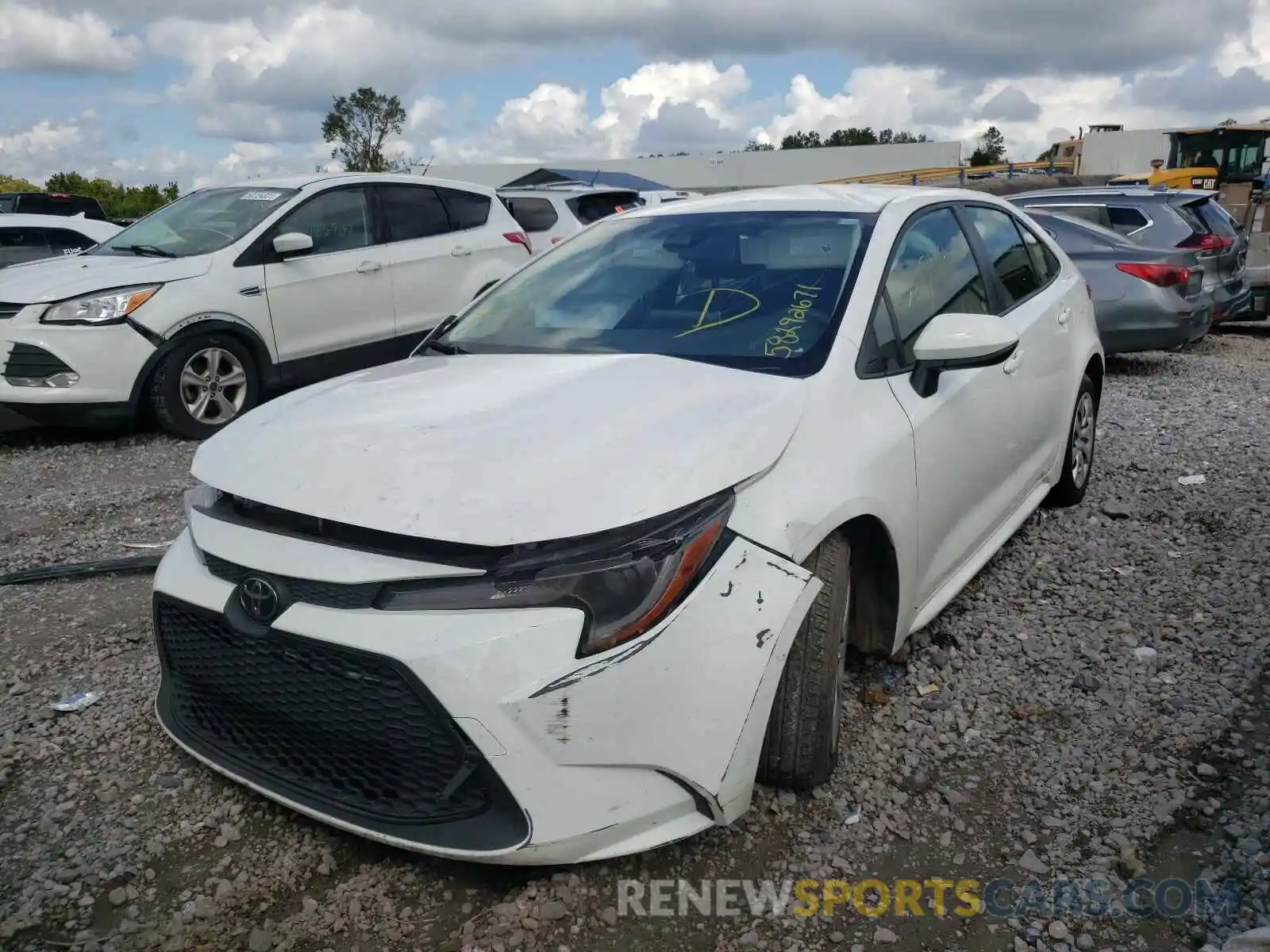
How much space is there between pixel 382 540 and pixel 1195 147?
95.0ft

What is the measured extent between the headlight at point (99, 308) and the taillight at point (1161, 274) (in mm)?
7859

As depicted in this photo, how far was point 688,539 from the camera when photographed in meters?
2.26

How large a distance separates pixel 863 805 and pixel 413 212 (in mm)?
6556

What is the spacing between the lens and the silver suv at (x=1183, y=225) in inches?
A: 378

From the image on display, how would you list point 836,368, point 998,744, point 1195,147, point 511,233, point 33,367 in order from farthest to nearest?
point 1195,147
point 511,233
point 33,367
point 998,744
point 836,368

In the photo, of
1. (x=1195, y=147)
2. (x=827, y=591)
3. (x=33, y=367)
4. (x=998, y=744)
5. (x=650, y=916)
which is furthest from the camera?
(x=1195, y=147)

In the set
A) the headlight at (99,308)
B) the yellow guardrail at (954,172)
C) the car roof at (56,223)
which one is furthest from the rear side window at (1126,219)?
the yellow guardrail at (954,172)

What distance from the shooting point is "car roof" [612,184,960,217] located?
3613mm

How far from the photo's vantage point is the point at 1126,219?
1002 cm

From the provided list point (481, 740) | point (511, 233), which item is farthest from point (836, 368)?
point (511, 233)

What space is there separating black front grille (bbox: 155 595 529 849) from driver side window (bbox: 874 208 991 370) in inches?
68.4

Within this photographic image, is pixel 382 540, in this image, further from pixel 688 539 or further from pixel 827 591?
pixel 827 591

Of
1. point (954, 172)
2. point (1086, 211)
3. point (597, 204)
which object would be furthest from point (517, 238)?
A: point (954, 172)

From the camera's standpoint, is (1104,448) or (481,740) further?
(1104,448)
